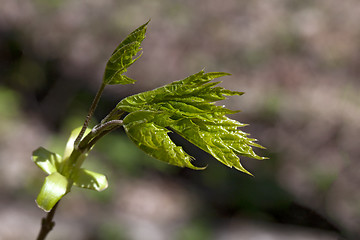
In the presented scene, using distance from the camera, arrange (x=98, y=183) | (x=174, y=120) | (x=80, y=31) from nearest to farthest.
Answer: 1. (x=174, y=120)
2. (x=98, y=183)
3. (x=80, y=31)

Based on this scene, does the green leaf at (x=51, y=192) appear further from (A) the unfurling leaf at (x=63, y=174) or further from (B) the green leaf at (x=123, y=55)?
(B) the green leaf at (x=123, y=55)

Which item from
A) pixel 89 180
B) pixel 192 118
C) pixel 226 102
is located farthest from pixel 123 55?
pixel 226 102

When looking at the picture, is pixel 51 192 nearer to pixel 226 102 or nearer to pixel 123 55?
pixel 123 55

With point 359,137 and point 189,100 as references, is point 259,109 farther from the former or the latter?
point 189,100

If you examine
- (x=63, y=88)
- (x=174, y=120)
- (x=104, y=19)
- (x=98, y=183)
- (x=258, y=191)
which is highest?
(x=104, y=19)

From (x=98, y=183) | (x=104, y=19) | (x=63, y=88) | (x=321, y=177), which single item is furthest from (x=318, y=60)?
(x=98, y=183)

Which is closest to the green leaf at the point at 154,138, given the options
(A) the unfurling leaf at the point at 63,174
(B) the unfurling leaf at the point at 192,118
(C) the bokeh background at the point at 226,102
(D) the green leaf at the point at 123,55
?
(B) the unfurling leaf at the point at 192,118
